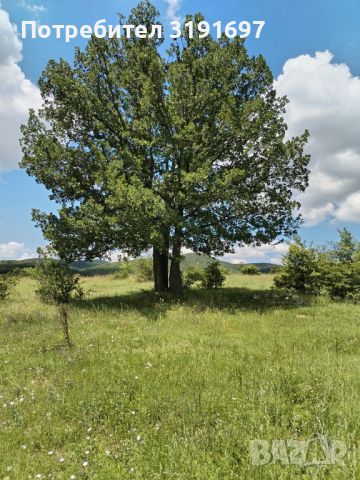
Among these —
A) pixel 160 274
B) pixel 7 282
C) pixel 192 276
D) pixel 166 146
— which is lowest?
pixel 192 276

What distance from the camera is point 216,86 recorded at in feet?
70.0

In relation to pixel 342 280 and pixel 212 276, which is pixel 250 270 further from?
pixel 342 280

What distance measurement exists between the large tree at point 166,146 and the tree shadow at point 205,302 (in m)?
2.61

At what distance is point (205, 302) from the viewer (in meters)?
19.9

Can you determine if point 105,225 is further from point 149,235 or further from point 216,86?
point 216,86

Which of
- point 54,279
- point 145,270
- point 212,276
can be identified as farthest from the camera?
point 145,270

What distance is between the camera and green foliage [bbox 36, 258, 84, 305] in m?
21.6

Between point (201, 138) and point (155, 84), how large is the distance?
4.28 metres

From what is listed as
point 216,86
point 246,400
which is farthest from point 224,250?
point 246,400

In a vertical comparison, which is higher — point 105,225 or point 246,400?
point 105,225

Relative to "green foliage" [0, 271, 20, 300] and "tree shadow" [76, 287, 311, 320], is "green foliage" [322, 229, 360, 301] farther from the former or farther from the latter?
"green foliage" [0, 271, 20, 300]

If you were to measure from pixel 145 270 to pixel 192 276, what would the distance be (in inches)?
411

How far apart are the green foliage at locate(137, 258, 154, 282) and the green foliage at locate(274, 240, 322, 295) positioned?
18142mm

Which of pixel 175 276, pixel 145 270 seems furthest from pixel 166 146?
pixel 145 270
